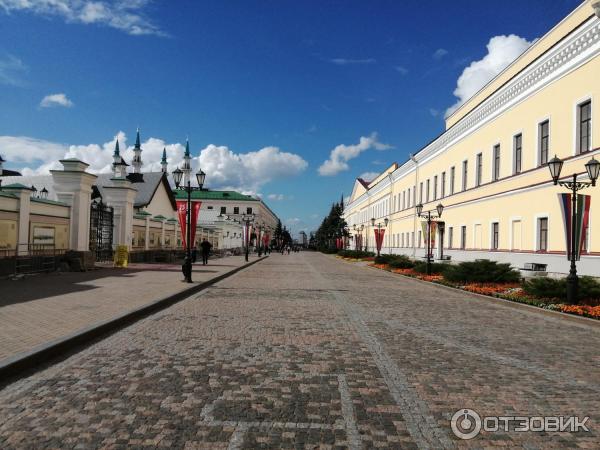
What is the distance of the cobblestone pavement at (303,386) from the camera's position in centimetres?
408

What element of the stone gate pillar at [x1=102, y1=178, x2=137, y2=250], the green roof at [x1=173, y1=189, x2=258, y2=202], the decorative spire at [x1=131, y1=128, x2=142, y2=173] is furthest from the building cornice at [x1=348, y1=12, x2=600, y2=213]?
the green roof at [x1=173, y1=189, x2=258, y2=202]

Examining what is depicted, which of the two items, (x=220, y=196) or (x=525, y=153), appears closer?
(x=525, y=153)

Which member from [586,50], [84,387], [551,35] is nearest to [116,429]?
[84,387]

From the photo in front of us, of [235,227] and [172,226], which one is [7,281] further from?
[235,227]

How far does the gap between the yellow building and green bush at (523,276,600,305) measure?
4.24 metres

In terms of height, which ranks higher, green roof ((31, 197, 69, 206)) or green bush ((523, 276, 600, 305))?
green roof ((31, 197, 69, 206))

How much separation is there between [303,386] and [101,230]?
22308mm

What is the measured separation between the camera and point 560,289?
43.9 ft

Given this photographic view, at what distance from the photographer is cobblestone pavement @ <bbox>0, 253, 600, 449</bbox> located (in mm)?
4082

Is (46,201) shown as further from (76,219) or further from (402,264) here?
(402,264)

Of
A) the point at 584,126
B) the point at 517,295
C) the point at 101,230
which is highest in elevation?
the point at 584,126

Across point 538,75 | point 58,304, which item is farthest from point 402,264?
point 58,304

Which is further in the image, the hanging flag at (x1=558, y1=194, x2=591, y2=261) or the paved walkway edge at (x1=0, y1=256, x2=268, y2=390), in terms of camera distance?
the hanging flag at (x1=558, y1=194, x2=591, y2=261)

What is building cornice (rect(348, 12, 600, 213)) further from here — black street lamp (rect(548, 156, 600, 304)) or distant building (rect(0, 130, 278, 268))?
distant building (rect(0, 130, 278, 268))
